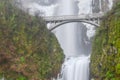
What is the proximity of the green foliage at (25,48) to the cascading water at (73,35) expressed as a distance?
2563mm

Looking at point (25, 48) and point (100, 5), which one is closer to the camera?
point (25, 48)

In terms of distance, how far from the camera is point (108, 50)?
49688 mm

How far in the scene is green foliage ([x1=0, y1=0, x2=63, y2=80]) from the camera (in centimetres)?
5025

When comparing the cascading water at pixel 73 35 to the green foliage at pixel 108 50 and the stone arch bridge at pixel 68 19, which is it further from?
the stone arch bridge at pixel 68 19

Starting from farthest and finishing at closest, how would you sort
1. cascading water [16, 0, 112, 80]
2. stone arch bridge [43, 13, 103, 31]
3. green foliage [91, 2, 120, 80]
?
stone arch bridge [43, 13, 103, 31]
cascading water [16, 0, 112, 80]
green foliage [91, 2, 120, 80]

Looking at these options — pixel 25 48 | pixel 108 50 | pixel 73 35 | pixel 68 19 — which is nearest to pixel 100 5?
pixel 73 35

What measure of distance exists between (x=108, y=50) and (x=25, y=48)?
11.9 metres

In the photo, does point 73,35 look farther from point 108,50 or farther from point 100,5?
point 108,50

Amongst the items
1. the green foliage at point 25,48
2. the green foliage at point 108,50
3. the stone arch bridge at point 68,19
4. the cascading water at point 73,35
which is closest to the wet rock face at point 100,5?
the cascading water at point 73,35

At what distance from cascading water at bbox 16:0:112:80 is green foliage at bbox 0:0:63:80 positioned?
2563mm

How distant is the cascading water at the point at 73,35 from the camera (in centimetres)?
6150

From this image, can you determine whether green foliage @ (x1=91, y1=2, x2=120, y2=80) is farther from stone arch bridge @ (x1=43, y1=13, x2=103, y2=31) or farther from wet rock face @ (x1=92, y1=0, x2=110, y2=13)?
wet rock face @ (x1=92, y1=0, x2=110, y2=13)

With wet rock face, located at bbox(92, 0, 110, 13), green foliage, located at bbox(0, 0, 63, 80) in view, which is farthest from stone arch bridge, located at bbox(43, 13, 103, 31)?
wet rock face, located at bbox(92, 0, 110, 13)

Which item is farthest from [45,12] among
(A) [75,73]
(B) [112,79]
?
(B) [112,79]
